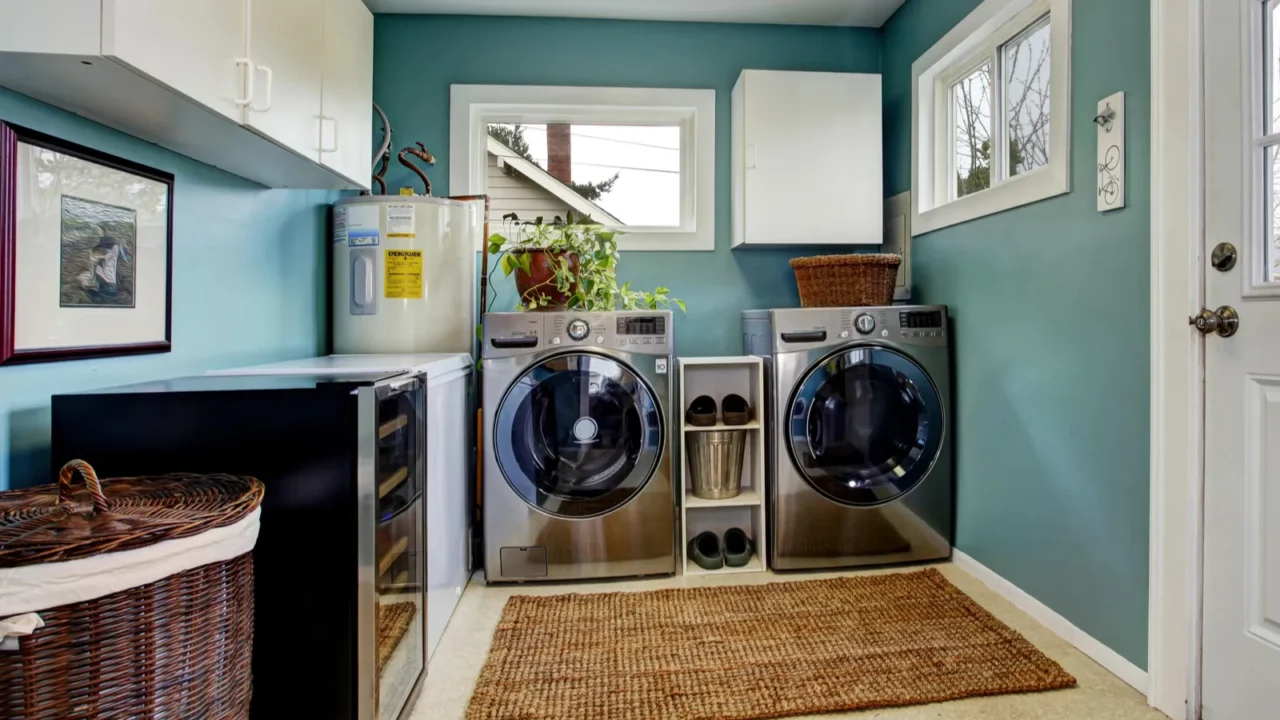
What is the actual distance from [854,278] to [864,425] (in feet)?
1.84

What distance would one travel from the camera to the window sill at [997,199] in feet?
5.75

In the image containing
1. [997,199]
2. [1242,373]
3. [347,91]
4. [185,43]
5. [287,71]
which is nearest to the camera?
[185,43]

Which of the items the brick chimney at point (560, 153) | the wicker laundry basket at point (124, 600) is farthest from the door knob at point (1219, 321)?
the brick chimney at point (560, 153)

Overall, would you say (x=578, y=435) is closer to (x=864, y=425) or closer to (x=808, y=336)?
(x=808, y=336)

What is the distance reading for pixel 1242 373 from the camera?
1.25 metres

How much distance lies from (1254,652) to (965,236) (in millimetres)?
1448

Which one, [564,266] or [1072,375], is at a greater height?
[564,266]

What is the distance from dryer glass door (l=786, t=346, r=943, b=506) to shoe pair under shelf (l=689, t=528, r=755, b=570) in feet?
1.18

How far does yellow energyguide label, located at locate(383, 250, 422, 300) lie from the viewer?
7.32 ft

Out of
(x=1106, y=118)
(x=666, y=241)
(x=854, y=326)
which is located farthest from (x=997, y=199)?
(x=666, y=241)

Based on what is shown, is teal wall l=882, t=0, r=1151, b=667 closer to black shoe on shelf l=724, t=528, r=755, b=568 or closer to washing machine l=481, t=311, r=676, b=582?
black shoe on shelf l=724, t=528, r=755, b=568

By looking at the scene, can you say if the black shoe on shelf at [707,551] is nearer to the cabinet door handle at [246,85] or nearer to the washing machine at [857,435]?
the washing machine at [857,435]

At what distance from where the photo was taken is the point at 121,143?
130 cm

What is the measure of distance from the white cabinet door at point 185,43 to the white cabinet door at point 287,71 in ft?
0.18
